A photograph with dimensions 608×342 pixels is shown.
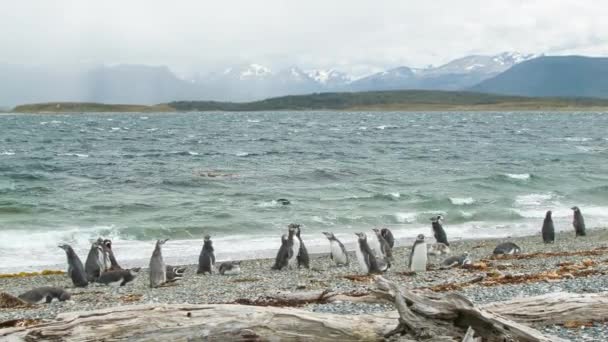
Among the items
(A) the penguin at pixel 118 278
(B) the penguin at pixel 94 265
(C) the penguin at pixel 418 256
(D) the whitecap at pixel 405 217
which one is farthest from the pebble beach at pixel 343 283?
(D) the whitecap at pixel 405 217

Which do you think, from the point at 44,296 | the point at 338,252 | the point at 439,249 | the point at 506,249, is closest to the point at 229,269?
the point at 338,252

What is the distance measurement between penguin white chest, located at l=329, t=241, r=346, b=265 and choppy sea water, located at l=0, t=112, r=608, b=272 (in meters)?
3.39

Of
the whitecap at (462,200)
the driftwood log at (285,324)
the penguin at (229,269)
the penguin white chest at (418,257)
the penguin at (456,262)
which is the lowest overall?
the whitecap at (462,200)

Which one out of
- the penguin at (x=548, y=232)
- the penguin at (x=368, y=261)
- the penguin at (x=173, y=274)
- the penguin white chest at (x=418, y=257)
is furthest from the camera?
the penguin at (x=548, y=232)

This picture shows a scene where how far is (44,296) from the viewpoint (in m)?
13.3

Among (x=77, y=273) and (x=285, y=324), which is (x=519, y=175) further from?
(x=285, y=324)

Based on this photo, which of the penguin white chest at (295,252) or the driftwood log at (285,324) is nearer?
the driftwood log at (285,324)

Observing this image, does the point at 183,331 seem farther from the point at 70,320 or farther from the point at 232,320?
the point at 70,320

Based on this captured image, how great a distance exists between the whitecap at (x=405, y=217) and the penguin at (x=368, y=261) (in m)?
12.0

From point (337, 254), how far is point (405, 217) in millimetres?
10769

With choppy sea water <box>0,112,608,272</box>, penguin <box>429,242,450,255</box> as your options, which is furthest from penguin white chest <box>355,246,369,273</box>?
choppy sea water <box>0,112,608,272</box>

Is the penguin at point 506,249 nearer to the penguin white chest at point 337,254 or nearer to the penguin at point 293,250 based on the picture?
the penguin white chest at point 337,254

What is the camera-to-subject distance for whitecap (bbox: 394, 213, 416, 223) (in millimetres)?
28688

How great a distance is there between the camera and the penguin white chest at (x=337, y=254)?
18.7 metres
